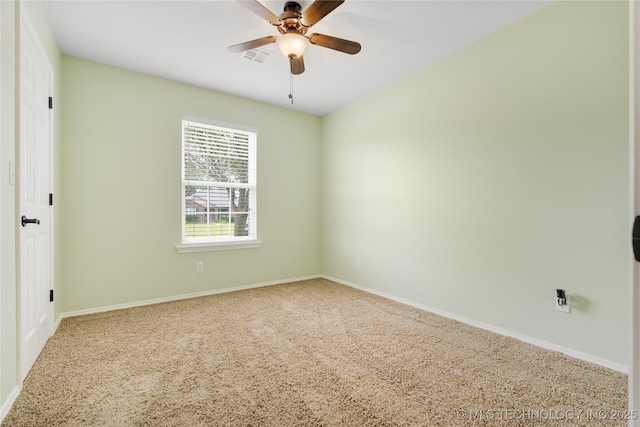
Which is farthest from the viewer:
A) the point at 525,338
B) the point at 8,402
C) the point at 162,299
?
the point at 162,299

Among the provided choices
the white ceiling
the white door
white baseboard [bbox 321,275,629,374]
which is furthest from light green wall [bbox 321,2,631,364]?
the white door

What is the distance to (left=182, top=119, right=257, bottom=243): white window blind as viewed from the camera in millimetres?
3605

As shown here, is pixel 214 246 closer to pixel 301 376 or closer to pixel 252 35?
pixel 301 376

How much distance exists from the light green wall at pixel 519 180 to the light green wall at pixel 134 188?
5.82 feet

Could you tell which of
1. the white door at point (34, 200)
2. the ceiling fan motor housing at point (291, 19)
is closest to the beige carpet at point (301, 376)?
the white door at point (34, 200)

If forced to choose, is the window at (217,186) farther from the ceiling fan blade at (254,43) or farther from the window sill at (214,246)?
the ceiling fan blade at (254,43)

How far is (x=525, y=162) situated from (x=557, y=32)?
955 mm

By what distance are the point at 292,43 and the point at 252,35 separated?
651 mm

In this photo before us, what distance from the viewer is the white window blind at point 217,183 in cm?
361

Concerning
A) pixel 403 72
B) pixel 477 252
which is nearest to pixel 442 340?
pixel 477 252

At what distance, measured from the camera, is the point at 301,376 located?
1.90 meters

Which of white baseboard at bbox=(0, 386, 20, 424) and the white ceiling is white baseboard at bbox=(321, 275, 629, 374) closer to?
the white ceiling

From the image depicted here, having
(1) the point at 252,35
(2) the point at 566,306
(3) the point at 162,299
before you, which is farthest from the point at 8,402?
(2) the point at 566,306

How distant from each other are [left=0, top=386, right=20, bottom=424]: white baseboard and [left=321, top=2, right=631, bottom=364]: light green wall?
3155 mm
